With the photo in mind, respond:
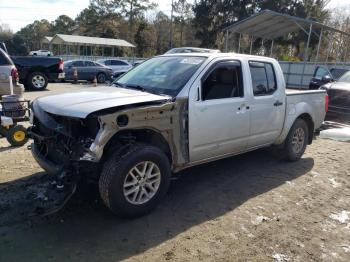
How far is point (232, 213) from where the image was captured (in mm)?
4230

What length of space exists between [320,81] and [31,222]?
48.3 feet

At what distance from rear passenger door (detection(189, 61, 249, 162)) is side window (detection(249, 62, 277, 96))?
0.33 meters

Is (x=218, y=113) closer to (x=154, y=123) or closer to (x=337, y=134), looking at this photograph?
(x=154, y=123)

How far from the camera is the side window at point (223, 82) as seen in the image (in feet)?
14.9

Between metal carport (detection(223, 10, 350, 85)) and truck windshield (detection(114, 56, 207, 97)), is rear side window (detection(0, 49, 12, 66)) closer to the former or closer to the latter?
truck windshield (detection(114, 56, 207, 97))

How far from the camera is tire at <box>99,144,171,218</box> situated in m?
3.64

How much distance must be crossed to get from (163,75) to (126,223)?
1.99m

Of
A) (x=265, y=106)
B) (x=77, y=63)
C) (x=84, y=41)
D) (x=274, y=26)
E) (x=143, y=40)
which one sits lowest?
(x=265, y=106)

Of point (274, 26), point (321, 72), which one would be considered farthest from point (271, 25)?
point (321, 72)

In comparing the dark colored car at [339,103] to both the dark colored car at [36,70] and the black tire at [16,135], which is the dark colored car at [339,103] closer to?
the black tire at [16,135]

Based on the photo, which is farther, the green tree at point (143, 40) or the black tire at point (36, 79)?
the green tree at point (143, 40)

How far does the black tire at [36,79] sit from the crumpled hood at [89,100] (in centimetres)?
1239

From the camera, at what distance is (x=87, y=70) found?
2112cm

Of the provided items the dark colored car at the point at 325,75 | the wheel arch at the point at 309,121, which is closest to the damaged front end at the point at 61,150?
the wheel arch at the point at 309,121
